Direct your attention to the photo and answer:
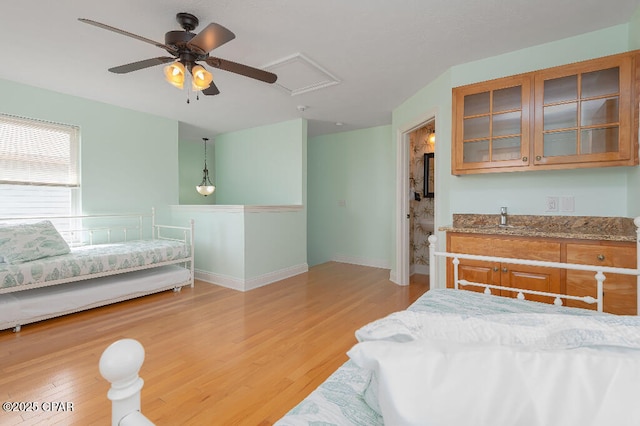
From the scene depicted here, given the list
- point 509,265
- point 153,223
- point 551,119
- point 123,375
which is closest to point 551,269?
point 509,265

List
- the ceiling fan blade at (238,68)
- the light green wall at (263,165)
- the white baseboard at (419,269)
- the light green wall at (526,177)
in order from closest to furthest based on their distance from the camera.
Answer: the ceiling fan blade at (238,68), the light green wall at (526,177), the light green wall at (263,165), the white baseboard at (419,269)

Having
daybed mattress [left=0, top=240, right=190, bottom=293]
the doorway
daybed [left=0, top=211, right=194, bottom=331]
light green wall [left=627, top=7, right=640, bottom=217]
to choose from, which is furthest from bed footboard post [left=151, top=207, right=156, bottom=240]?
light green wall [left=627, top=7, right=640, bottom=217]

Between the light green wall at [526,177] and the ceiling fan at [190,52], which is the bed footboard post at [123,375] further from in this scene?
the light green wall at [526,177]

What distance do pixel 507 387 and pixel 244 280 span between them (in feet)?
11.1

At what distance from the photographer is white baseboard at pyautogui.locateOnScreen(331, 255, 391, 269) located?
4.78 m

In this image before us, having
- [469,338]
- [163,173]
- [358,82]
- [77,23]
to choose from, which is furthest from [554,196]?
[163,173]

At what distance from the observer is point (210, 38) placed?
67.3 inches

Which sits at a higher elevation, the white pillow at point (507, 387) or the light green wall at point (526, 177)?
the light green wall at point (526, 177)

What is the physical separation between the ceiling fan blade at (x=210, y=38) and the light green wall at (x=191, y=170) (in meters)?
4.15

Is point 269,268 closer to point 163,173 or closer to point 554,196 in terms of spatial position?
point 163,173

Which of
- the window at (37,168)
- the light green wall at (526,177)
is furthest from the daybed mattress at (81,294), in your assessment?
the light green wall at (526,177)

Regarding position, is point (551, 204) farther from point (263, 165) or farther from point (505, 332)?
point (263, 165)

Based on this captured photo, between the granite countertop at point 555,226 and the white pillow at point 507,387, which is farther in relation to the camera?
the granite countertop at point 555,226

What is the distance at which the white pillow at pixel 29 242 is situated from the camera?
8.47ft
